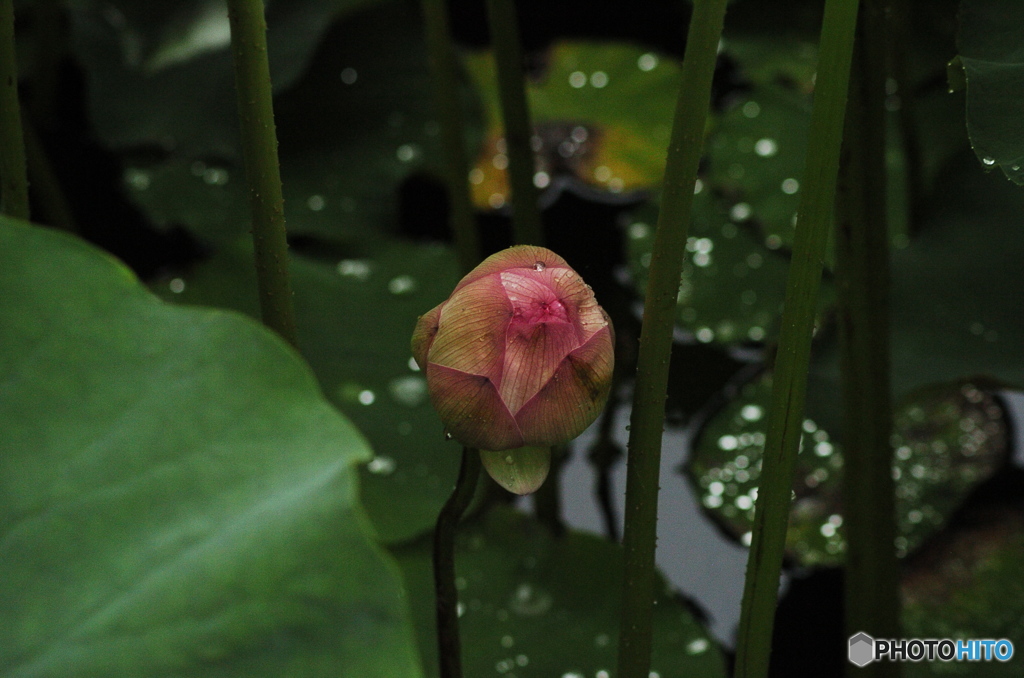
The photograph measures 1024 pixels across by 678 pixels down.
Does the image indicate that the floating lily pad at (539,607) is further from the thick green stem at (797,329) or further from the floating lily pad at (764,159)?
the floating lily pad at (764,159)

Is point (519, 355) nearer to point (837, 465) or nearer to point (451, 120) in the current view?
point (451, 120)

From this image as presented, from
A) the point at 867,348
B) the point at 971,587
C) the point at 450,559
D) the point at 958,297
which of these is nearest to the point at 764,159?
the point at 958,297

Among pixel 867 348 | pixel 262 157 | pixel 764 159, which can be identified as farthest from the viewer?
pixel 764 159

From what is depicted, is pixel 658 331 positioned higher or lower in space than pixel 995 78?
lower

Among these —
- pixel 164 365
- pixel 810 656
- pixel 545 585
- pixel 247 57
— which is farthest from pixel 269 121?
pixel 810 656

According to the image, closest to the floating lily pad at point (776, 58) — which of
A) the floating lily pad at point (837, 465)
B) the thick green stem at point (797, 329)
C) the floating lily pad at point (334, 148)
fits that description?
the floating lily pad at point (334, 148)
